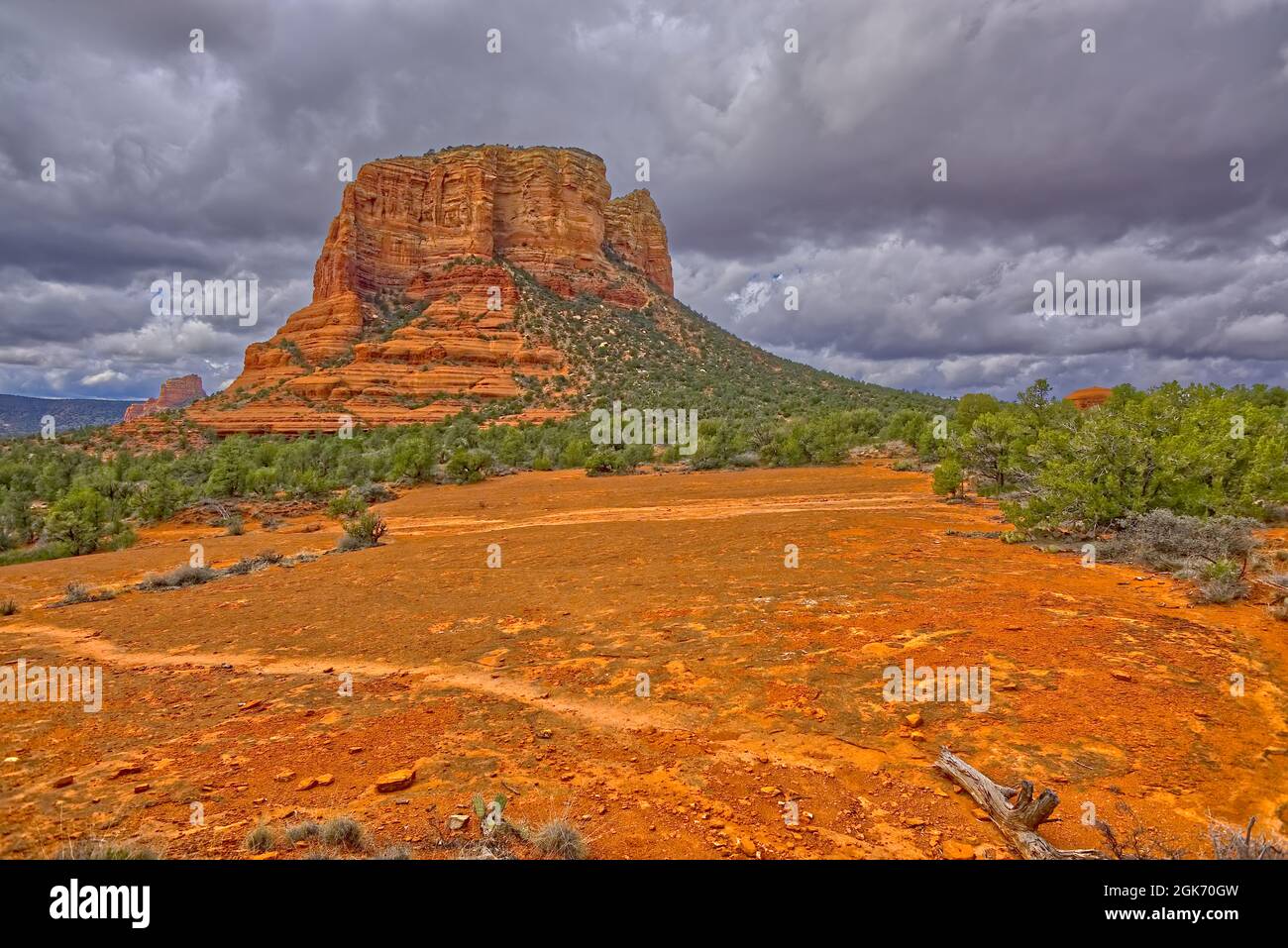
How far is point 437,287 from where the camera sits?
252ft

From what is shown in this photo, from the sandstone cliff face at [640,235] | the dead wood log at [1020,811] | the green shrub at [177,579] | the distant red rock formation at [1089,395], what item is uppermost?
the sandstone cliff face at [640,235]

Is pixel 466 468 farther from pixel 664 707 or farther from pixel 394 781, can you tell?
pixel 394 781

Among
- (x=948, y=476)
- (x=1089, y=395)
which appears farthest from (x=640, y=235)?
(x=948, y=476)

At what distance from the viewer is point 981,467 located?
19.4 meters

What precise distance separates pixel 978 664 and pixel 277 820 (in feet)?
20.9

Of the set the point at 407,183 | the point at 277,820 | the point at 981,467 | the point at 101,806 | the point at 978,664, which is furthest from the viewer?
the point at 407,183

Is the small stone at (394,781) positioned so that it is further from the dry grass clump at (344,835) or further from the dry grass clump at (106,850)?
the dry grass clump at (106,850)

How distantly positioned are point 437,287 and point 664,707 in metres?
80.9

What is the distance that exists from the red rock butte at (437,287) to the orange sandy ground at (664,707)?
49862 mm

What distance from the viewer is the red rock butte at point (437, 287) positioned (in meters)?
60.2

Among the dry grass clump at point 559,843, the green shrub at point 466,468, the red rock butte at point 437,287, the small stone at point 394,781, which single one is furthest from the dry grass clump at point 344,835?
the red rock butte at point 437,287
